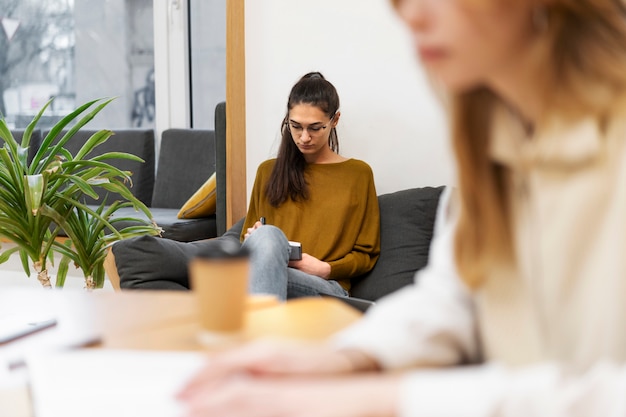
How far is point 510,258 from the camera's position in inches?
31.3

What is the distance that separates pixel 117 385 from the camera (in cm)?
86

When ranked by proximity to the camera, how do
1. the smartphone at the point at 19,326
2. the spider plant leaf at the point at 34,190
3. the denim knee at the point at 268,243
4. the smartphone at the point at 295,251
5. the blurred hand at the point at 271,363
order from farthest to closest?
the spider plant leaf at the point at 34,190 → the smartphone at the point at 295,251 → the denim knee at the point at 268,243 → the smartphone at the point at 19,326 → the blurred hand at the point at 271,363

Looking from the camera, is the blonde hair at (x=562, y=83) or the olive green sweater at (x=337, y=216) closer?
the blonde hair at (x=562, y=83)

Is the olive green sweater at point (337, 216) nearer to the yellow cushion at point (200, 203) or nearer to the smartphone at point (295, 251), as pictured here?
the smartphone at point (295, 251)

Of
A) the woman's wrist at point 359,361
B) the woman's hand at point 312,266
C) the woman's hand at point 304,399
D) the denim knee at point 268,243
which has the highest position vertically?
the woman's hand at point 304,399

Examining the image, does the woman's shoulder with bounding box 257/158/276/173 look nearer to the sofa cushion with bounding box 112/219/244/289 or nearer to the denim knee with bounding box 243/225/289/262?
the denim knee with bounding box 243/225/289/262

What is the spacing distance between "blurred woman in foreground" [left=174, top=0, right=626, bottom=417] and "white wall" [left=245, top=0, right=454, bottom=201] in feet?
6.86

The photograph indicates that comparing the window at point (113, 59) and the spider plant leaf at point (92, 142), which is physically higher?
the window at point (113, 59)

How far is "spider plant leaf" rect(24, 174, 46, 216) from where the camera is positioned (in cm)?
266

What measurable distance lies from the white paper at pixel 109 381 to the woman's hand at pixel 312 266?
162 centimetres

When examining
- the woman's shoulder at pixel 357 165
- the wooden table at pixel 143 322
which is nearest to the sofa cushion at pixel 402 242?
the woman's shoulder at pixel 357 165

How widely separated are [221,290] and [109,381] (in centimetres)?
19

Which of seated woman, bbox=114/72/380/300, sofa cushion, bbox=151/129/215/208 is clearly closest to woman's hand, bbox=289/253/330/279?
seated woman, bbox=114/72/380/300

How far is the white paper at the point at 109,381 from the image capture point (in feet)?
2.63
